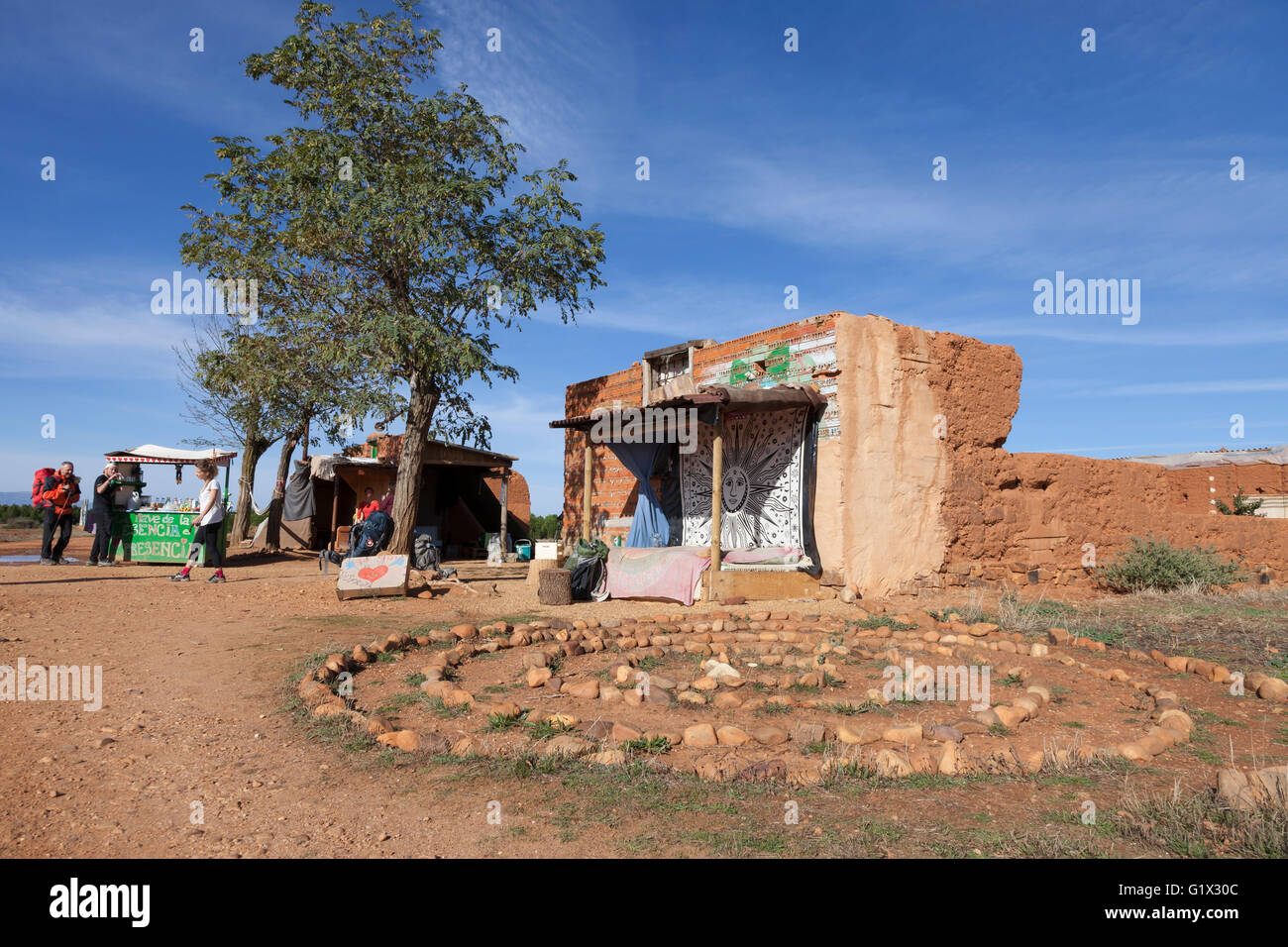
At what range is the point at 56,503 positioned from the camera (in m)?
12.0

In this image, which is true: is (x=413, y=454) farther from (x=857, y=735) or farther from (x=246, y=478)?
(x=857, y=735)

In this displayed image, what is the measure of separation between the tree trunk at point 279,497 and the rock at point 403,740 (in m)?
14.8

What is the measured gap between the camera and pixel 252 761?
3.57m

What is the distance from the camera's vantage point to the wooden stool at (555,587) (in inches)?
376

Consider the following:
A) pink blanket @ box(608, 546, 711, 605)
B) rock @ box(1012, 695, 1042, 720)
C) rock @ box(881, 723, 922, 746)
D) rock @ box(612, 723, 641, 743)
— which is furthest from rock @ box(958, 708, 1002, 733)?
pink blanket @ box(608, 546, 711, 605)

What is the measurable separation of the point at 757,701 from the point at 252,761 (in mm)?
2804

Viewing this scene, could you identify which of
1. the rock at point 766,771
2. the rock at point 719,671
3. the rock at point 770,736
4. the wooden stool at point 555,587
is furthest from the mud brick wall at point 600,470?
the rock at point 766,771

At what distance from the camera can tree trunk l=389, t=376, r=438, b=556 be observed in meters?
12.4

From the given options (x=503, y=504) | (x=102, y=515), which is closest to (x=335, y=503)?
(x=503, y=504)

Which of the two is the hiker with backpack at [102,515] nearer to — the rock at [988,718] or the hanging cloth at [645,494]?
the hanging cloth at [645,494]

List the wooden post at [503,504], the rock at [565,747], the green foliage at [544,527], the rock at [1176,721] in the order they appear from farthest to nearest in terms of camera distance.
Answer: the green foliage at [544,527] → the wooden post at [503,504] → the rock at [1176,721] → the rock at [565,747]

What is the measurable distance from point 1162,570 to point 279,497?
17.3 meters

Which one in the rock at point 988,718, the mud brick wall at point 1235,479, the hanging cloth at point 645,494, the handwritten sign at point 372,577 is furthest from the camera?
the mud brick wall at point 1235,479
